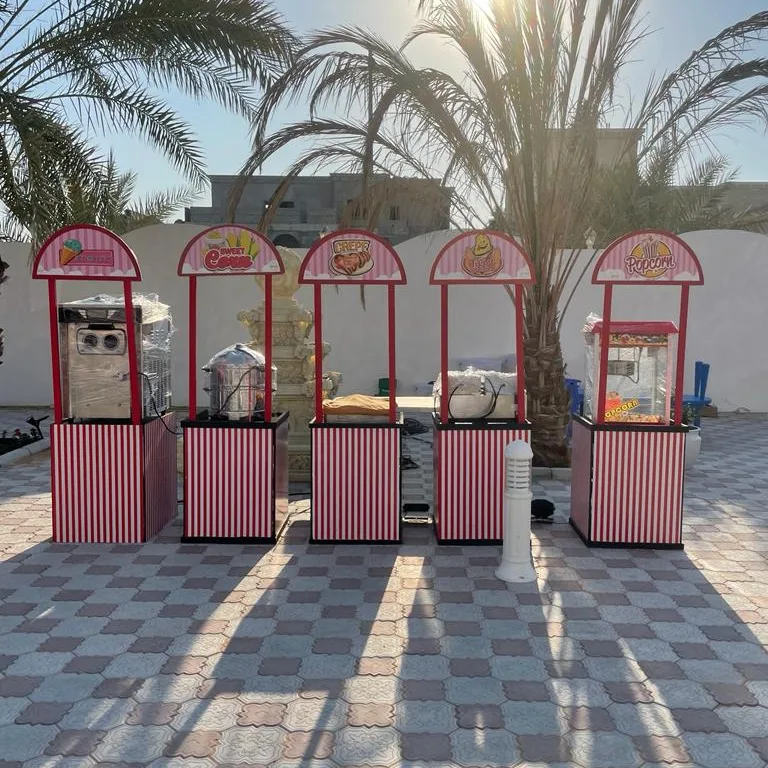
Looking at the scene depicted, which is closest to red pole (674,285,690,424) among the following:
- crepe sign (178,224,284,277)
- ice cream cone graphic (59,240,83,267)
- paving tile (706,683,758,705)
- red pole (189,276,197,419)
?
paving tile (706,683,758,705)

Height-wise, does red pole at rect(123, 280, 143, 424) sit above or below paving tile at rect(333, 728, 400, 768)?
above

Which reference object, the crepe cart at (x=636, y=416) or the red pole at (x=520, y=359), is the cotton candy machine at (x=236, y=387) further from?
the crepe cart at (x=636, y=416)

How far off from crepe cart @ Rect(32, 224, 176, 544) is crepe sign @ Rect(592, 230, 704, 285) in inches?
148

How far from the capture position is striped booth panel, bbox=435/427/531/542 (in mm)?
5840

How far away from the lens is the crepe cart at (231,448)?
567 cm

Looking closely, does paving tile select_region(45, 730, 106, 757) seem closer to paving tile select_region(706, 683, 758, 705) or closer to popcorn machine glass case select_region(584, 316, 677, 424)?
paving tile select_region(706, 683, 758, 705)

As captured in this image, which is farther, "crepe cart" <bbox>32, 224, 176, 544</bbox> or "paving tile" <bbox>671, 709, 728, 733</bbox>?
"crepe cart" <bbox>32, 224, 176, 544</bbox>

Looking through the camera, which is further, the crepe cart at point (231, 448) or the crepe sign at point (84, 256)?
the crepe cart at point (231, 448)

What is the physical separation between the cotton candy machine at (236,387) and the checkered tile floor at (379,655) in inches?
44.3

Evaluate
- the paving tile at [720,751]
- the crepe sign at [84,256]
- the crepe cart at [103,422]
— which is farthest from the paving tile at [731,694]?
the crepe sign at [84,256]

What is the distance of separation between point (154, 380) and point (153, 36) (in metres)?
3.94

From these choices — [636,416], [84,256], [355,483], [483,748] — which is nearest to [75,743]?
[483,748]

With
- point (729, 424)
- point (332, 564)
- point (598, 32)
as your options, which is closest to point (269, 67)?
point (598, 32)

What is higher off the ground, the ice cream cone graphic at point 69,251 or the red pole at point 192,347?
the ice cream cone graphic at point 69,251
